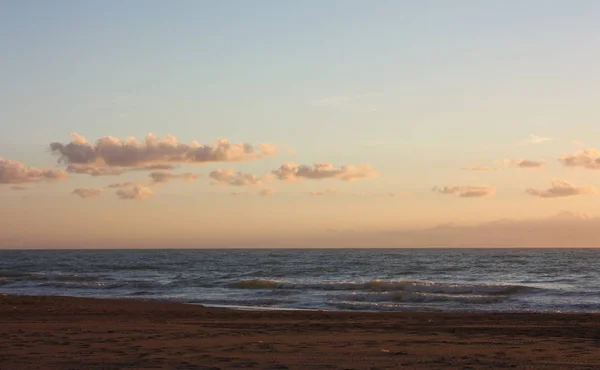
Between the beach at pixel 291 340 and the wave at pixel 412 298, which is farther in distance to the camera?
the wave at pixel 412 298

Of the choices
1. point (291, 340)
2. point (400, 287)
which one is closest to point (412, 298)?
point (400, 287)

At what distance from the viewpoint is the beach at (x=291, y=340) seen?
1066cm

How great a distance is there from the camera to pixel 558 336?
1556 cm

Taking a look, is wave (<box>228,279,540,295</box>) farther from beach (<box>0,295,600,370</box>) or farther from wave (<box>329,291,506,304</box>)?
beach (<box>0,295,600,370</box>)

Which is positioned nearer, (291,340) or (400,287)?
(291,340)

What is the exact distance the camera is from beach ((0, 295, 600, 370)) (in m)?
10.7

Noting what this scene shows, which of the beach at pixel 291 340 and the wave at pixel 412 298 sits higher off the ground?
the beach at pixel 291 340

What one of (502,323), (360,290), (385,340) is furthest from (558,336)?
(360,290)

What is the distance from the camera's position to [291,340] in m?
13.7

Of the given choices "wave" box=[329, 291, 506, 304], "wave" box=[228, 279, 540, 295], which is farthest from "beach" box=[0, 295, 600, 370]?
"wave" box=[228, 279, 540, 295]

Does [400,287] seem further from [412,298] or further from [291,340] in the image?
[291,340]

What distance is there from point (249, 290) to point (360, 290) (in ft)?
20.6

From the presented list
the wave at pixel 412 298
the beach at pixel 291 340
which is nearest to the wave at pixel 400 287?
the wave at pixel 412 298

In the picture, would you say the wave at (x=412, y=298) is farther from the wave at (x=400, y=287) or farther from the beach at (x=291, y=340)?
the beach at (x=291, y=340)
